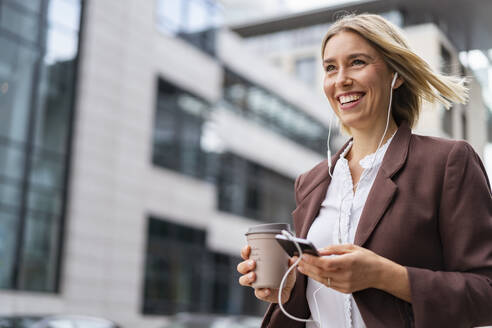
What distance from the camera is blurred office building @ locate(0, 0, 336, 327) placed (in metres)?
18.8

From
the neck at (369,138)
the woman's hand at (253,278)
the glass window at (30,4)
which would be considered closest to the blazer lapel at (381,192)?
the neck at (369,138)

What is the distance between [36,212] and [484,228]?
18.3 metres

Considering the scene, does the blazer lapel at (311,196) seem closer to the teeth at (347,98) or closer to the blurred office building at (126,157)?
the teeth at (347,98)

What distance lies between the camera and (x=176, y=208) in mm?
24562

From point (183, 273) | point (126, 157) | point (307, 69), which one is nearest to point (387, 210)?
point (126, 157)

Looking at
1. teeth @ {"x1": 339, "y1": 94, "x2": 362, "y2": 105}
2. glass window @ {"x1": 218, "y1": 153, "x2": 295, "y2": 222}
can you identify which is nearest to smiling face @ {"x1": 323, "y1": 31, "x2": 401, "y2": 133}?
teeth @ {"x1": 339, "y1": 94, "x2": 362, "y2": 105}

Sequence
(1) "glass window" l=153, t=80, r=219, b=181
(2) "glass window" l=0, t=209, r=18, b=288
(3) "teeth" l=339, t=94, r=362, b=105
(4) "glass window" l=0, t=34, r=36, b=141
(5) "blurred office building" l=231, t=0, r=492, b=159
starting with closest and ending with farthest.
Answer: (3) "teeth" l=339, t=94, r=362, b=105, (5) "blurred office building" l=231, t=0, r=492, b=159, (2) "glass window" l=0, t=209, r=18, b=288, (4) "glass window" l=0, t=34, r=36, b=141, (1) "glass window" l=153, t=80, r=219, b=181

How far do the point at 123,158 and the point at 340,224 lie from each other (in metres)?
20.6

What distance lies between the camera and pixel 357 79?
210 centimetres

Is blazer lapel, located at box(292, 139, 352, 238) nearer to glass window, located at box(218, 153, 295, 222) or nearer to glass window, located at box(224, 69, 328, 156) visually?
glass window, located at box(218, 153, 295, 222)

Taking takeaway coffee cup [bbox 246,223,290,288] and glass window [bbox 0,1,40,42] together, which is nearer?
takeaway coffee cup [bbox 246,223,290,288]

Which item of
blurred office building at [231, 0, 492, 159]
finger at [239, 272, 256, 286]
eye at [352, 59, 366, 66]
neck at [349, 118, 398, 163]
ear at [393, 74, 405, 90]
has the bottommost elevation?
finger at [239, 272, 256, 286]

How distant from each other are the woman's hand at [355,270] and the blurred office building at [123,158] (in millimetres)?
17047

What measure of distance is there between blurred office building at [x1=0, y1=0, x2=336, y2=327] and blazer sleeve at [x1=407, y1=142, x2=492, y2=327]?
1707 centimetres
